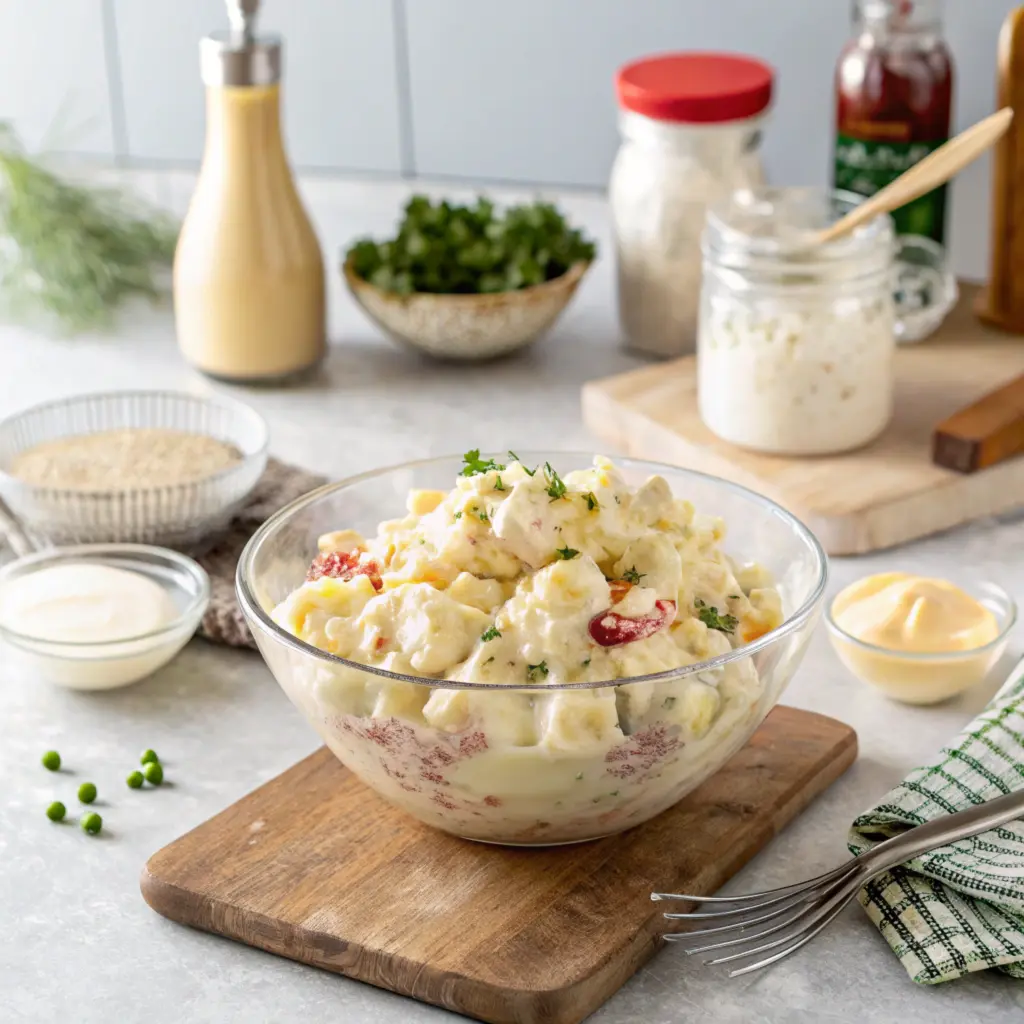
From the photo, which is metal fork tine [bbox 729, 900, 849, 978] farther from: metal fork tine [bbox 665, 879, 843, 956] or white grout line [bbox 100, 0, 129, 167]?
white grout line [bbox 100, 0, 129, 167]

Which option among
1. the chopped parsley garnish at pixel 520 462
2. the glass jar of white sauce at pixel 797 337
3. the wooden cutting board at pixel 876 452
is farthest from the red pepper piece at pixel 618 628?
the glass jar of white sauce at pixel 797 337

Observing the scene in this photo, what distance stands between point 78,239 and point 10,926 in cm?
145

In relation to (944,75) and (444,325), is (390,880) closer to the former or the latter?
(444,325)

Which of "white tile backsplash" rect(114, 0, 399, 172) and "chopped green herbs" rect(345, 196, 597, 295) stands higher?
"white tile backsplash" rect(114, 0, 399, 172)

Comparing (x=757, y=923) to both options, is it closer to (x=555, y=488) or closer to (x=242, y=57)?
(x=555, y=488)

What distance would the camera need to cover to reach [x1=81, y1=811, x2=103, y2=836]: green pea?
4.20ft

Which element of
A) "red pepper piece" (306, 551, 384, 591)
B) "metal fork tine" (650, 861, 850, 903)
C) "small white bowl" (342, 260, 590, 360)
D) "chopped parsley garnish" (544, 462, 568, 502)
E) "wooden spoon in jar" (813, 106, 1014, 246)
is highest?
"wooden spoon in jar" (813, 106, 1014, 246)

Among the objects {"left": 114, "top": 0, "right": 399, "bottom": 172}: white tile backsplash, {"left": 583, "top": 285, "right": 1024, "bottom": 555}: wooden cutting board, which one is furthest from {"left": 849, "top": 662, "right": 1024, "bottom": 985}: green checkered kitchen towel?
{"left": 114, "top": 0, "right": 399, "bottom": 172}: white tile backsplash

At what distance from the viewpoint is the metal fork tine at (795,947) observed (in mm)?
1087

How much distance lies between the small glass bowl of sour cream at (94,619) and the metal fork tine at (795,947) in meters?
0.62

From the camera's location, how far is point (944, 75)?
207cm

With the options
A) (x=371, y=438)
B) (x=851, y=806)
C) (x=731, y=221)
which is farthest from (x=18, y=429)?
(x=851, y=806)

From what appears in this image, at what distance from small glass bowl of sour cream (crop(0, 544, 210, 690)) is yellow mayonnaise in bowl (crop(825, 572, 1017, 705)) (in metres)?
0.60

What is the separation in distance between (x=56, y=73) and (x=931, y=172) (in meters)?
1.93
